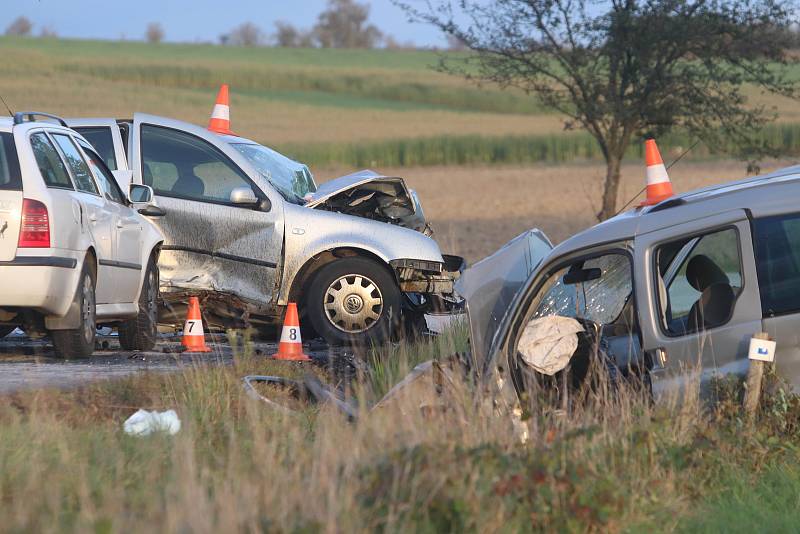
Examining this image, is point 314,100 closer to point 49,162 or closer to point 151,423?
point 49,162

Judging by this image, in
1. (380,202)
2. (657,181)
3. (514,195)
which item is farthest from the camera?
(514,195)

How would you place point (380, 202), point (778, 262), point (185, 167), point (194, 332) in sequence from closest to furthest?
point (778, 262)
point (194, 332)
point (185, 167)
point (380, 202)

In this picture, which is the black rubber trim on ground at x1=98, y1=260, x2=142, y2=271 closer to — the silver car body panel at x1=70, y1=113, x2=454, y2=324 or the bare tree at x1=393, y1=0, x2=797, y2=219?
the silver car body panel at x1=70, y1=113, x2=454, y2=324

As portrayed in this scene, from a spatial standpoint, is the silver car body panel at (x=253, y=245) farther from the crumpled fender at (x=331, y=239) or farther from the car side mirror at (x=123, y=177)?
the car side mirror at (x=123, y=177)

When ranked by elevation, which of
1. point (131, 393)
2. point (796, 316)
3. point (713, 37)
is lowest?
point (131, 393)

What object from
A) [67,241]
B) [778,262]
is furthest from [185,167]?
[778,262]

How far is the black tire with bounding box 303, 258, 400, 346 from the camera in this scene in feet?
40.0

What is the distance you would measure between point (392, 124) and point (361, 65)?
30.9 meters

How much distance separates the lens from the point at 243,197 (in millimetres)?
12234

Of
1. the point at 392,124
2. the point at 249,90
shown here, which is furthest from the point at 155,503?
the point at 249,90

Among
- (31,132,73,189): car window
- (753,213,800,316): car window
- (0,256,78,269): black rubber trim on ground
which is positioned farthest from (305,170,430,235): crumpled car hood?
(753,213,800,316): car window

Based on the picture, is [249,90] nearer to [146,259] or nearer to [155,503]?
[146,259]

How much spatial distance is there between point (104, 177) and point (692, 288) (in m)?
5.10

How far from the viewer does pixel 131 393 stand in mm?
8852
